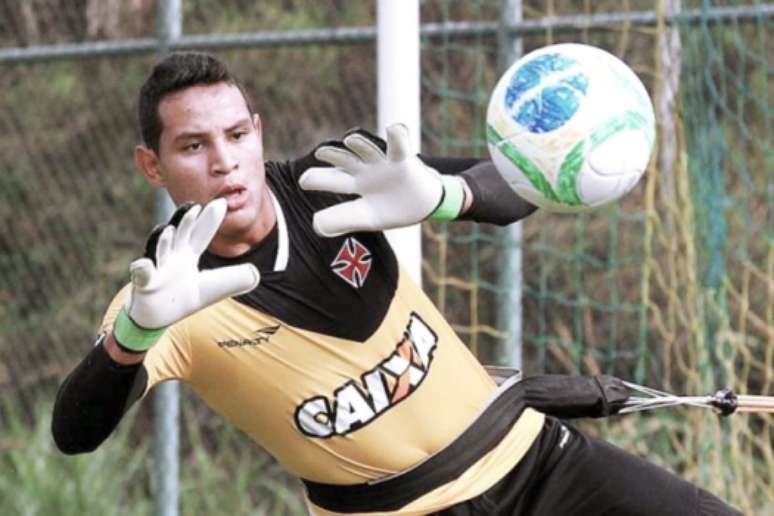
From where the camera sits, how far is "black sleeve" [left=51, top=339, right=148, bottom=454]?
364 centimetres

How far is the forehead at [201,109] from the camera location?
404cm

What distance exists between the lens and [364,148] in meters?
3.91

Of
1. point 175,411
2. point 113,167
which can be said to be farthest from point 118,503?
point 113,167

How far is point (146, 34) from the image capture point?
8.35 meters

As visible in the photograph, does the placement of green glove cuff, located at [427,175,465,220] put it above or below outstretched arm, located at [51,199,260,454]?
above

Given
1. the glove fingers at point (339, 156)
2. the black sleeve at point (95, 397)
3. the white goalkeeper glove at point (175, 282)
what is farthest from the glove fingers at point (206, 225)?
the glove fingers at point (339, 156)

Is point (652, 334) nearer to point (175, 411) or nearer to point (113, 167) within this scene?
point (175, 411)

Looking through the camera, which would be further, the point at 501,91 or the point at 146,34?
the point at 146,34

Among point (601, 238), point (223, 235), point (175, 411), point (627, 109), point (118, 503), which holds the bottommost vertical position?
point (118, 503)

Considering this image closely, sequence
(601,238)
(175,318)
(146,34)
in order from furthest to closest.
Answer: (146,34), (601,238), (175,318)

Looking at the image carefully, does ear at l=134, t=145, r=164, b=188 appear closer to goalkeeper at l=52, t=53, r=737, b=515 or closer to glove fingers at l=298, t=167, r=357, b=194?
goalkeeper at l=52, t=53, r=737, b=515

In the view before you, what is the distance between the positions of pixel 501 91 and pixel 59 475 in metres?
3.56

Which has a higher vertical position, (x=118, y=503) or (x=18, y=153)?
(x=18, y=153)

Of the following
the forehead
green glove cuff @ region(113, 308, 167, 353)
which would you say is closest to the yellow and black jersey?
the forehead
